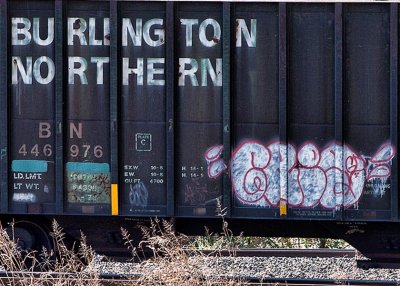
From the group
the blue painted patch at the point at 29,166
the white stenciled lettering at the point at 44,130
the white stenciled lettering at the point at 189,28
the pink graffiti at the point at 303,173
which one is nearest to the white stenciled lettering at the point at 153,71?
the white stenciled lettering at the point at 189,28

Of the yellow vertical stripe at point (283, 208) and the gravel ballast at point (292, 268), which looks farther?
the gravel ballast at point (292, 268)

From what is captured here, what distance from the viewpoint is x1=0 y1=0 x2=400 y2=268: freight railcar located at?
855cm

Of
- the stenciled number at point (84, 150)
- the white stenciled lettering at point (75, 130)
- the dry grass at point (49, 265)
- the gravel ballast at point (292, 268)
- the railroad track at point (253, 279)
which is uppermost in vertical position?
the white stenciled lettering at point (75, 130)

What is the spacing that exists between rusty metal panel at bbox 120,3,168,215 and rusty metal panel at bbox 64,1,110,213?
0.66ft

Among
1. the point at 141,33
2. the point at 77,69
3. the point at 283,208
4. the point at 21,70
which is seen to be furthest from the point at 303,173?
the point at 21,70

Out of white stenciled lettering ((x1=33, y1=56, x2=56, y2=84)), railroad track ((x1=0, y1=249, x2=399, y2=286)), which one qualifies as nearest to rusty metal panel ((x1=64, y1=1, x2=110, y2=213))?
white stenciled lettering ((x1=33, y1=56, x2=56, y2=84))

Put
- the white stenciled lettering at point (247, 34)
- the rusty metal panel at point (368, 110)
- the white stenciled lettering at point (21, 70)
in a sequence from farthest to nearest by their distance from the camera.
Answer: the white stenciled lettering at point (21, 70)
the white stenciled lettering at point (247, 34)
the rusty metal panel at point (368, 110)

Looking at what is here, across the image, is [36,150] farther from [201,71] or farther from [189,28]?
[189,28]

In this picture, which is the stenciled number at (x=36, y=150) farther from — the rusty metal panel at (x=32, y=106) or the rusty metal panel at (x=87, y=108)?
the rusty metal panel at (x=87, y=108)

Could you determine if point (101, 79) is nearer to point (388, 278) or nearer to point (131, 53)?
point (131, 53)

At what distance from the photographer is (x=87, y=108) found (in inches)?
347

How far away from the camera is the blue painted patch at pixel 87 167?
876cm

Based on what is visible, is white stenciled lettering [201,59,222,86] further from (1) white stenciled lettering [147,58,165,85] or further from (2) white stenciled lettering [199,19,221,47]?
(1) white stenciled lettering [147,58,165,85]

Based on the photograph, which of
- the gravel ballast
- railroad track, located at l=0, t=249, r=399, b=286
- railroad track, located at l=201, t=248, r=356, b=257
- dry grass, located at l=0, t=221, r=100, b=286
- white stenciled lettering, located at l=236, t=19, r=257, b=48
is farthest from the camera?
railroad track, located at l=201, t=248, r=356, b=257
